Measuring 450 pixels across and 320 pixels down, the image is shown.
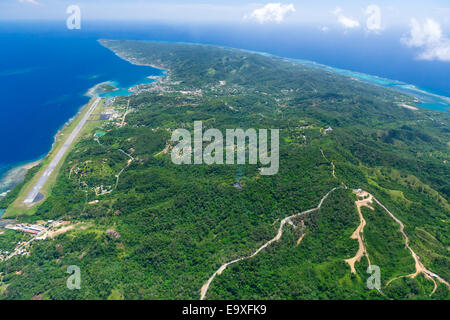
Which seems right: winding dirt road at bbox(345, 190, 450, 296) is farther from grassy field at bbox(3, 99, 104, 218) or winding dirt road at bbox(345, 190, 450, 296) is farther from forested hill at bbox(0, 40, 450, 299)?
grassy field at bbox(3, 99, 104, 218)

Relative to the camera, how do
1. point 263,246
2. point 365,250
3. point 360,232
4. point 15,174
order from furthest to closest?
point 15,174 → point 360,232 → point 263,246 → point 365,250

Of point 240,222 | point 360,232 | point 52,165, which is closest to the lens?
point 360,232

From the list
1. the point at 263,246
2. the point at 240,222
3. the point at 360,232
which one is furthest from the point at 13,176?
the point at 360,232

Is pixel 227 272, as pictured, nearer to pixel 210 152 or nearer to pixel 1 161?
pixel 210 152

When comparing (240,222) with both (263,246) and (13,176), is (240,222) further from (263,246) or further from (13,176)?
(13,176)

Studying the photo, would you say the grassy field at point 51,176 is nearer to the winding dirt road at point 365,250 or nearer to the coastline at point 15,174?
the coastline at point 15,174

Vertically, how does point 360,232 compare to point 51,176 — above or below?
above

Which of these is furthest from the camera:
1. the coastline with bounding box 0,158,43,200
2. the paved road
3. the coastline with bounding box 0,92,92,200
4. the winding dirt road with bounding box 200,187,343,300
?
the coastline with bounding box 0,92,92,200

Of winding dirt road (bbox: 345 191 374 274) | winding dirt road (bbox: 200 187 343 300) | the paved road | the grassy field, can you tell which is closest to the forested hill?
winding dirt road (bbox: 200 187 343 300)
